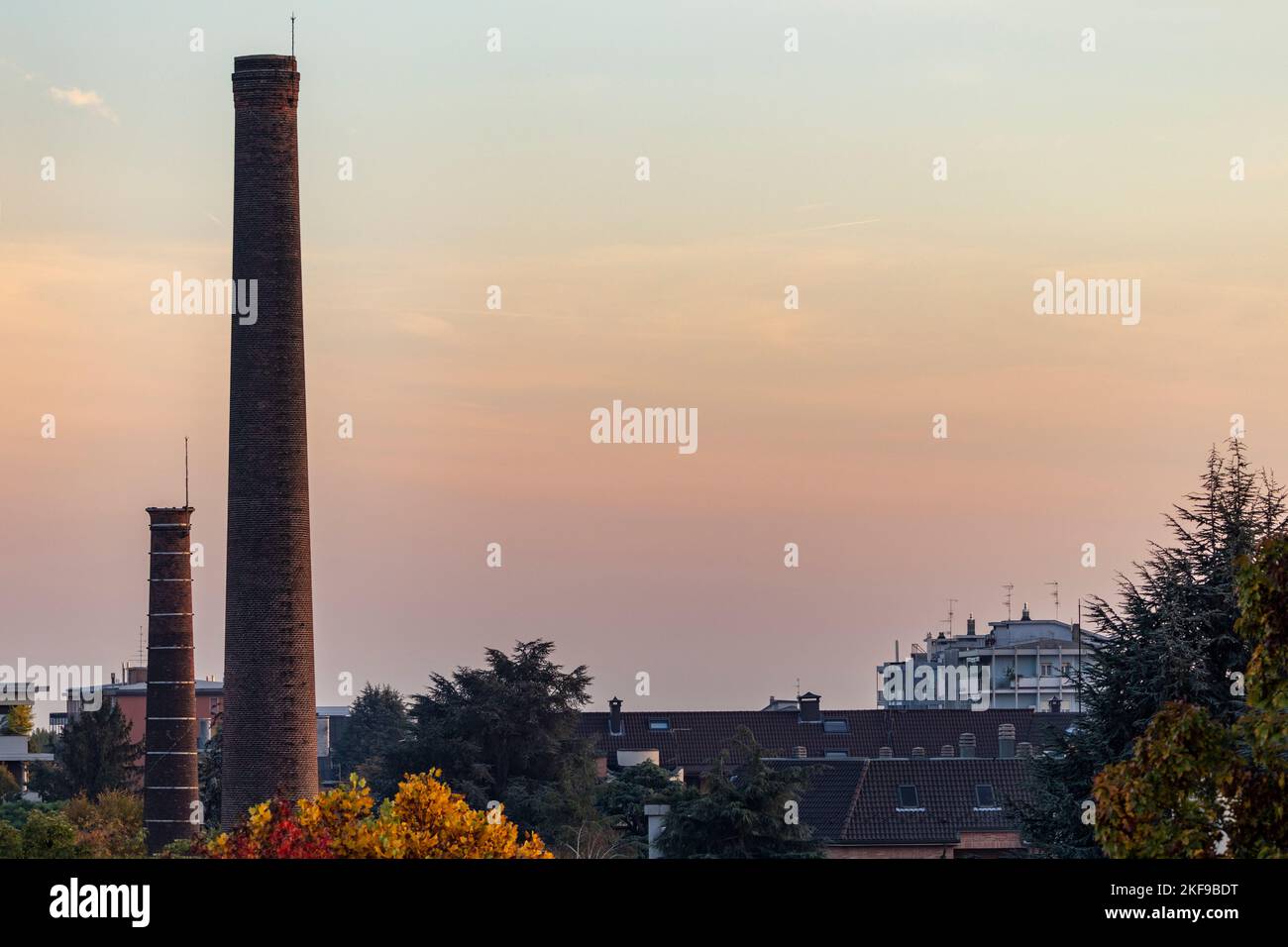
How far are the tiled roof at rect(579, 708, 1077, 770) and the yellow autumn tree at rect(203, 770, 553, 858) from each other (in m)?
59.6

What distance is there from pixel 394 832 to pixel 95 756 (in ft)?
201

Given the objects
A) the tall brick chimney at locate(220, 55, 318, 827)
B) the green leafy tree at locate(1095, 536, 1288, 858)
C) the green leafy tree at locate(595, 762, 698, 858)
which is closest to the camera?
the green leafy tree at locate(1095, 536, 1288, 858)

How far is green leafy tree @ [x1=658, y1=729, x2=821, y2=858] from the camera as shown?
4766 cm

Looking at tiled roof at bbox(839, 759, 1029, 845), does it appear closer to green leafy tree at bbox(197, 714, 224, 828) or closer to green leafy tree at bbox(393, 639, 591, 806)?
green leafy tree at bbox(393, 639, 591, 806)

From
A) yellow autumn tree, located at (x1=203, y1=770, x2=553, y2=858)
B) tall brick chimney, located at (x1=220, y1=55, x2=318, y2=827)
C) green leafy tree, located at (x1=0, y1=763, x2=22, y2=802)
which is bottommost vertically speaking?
green leafy tree, located at (x1=0, y1=763, x2=22, y2=802)

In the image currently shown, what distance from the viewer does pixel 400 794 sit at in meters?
30.5

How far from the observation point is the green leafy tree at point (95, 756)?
86.0 m

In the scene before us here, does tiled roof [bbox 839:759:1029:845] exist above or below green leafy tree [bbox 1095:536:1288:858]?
below

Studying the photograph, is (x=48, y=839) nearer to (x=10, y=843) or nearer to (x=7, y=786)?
(x=10, y=843)

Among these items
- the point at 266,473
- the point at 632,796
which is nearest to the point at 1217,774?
the point at 266,473

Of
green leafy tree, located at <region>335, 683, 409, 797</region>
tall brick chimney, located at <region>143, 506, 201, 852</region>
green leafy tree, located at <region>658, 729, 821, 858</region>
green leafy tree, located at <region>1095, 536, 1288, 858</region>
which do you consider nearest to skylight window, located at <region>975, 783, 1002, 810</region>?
green leafy tree, located at <region>658, 729, 821, 858</region>
